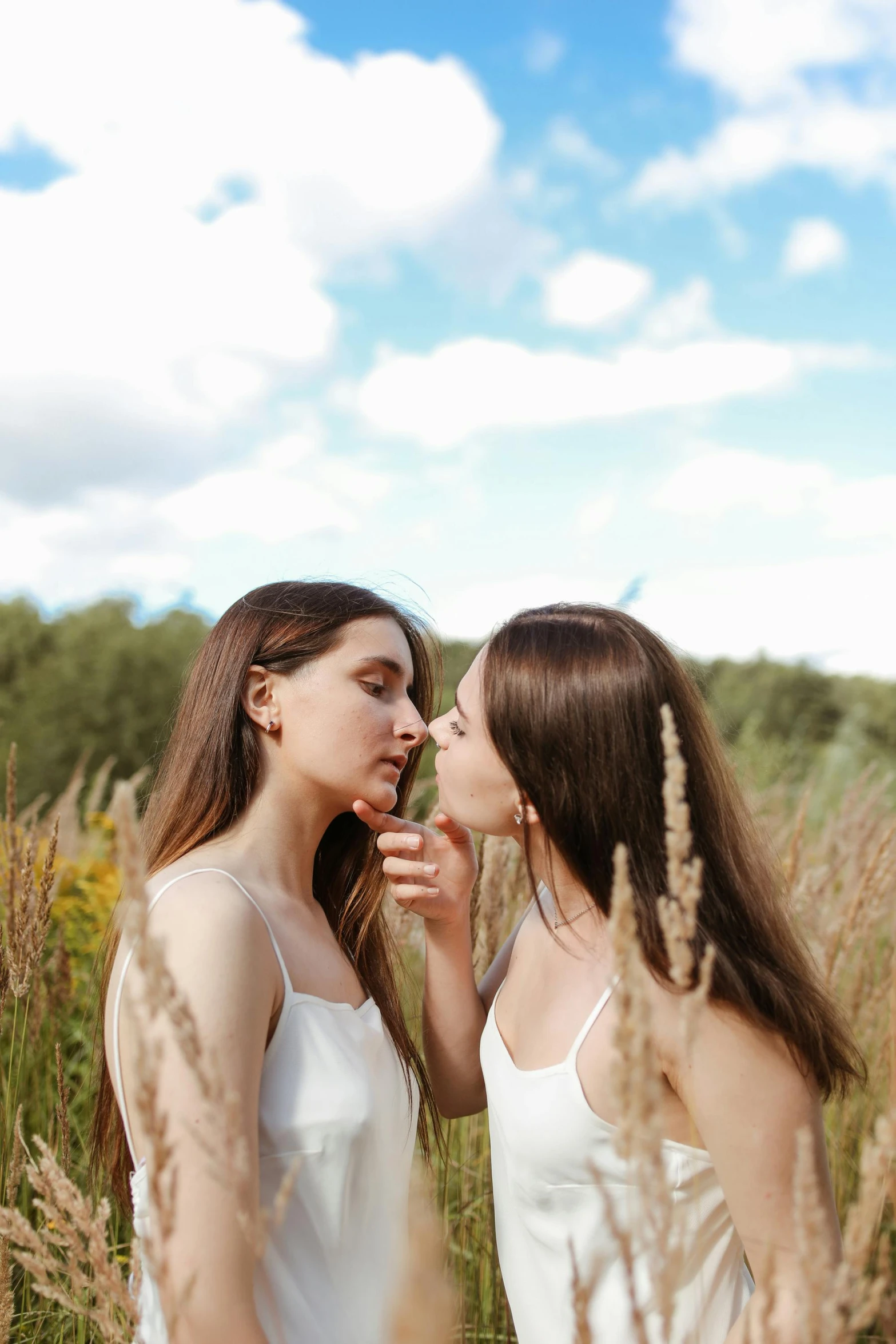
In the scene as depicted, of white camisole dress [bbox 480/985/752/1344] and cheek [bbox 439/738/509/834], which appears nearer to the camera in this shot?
white camisole dress [bbox 480/985/752/1344]

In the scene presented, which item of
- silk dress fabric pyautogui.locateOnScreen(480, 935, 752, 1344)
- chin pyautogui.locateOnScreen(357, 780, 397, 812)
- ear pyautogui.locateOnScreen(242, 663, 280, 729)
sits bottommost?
silk dress fabric pyautogui.locateOnScreen(480, 935, 752, 1344)

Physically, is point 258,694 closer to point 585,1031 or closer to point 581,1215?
point 585,1031

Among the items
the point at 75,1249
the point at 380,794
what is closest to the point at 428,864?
the point at 380,794

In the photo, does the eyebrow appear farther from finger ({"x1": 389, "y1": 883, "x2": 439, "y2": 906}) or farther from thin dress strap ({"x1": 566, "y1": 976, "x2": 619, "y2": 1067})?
thin dress strap ({"x1": 566, "y1": 976, "x2": 619, "y2": 1067})

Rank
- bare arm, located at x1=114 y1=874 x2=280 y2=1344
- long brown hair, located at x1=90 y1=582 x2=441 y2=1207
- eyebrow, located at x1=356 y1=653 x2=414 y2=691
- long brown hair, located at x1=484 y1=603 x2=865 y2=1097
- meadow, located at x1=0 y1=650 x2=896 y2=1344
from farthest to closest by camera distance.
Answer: eyebrow, located at x1=356 y1=653 x2=414 y2=691 < long brown hair, located at x1=90 y1=582 x2=441 y2=1207 < long brown hair, located at x1=484 y1=603 x2=865 y2=1097 < bare arm, located at x1=114 y1=874 x2=280 y2=1344 < meadow, located at x1=0 y1=650 x2=896 y2=1344

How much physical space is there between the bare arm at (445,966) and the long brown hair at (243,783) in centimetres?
6

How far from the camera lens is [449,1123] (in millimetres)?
2361

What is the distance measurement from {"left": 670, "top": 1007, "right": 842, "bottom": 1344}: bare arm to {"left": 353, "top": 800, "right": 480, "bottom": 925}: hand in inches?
29.3

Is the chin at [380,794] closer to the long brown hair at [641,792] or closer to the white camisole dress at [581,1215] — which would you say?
the long brown hair at [641,792]

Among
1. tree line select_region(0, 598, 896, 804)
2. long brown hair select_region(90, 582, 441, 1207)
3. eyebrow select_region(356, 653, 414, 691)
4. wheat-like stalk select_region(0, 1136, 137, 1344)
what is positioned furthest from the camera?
tree line select_region(0, 598, 896, 804)

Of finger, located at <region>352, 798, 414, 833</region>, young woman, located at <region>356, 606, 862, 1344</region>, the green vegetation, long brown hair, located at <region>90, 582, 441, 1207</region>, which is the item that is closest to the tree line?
the green vegetation

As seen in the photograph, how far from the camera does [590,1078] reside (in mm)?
1698

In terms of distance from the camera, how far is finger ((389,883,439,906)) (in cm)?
218

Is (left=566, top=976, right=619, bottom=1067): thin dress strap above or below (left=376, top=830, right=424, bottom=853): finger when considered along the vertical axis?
below
